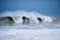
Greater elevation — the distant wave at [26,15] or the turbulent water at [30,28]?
the distant wave at [26,15]

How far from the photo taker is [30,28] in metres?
1.64

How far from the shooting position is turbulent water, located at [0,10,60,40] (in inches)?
63.8

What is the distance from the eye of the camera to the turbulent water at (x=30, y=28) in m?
1.62

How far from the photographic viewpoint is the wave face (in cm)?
165

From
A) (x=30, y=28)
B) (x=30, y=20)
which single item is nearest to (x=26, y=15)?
(x=30, y=20)

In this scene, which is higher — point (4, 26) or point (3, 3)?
point (3, 3)

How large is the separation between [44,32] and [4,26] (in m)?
0.62

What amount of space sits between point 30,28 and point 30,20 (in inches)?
4.8

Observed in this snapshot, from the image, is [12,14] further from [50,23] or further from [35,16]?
[50,23]

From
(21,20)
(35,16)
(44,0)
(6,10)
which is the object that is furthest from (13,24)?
(44,0)

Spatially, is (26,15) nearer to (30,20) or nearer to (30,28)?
(30,20)

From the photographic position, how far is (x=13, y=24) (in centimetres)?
164

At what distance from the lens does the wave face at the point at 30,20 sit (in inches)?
64.8

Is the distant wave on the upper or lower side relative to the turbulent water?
upper
